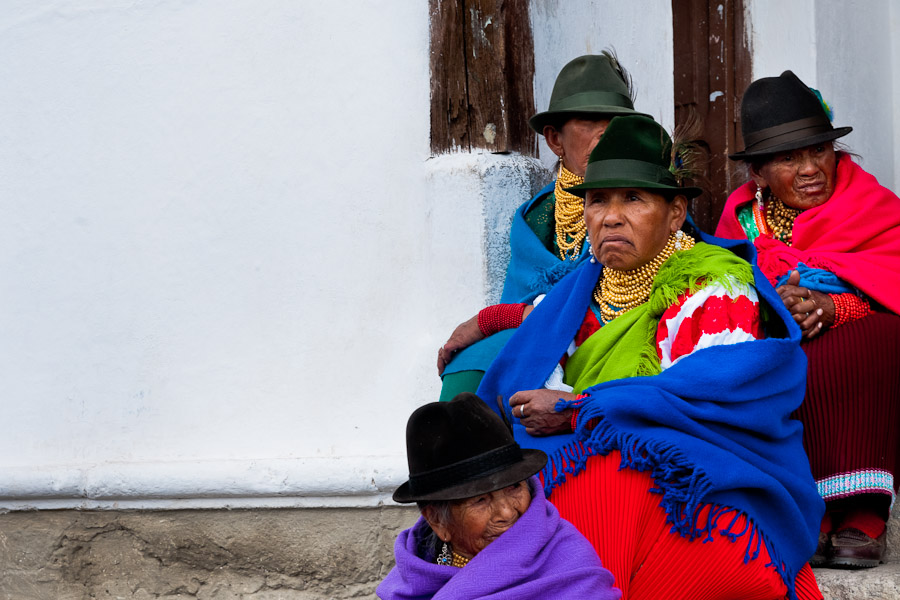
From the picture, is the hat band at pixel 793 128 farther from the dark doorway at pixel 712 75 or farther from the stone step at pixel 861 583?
the stone step at pixel 861 583

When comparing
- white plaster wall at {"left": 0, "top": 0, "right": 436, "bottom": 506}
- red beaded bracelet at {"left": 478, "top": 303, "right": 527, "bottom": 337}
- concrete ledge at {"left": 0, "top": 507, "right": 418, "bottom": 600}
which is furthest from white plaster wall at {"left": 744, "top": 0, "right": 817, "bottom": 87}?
concrete ledge at {"left": 0, "top": 507, "right": 418, "bottom": 600}

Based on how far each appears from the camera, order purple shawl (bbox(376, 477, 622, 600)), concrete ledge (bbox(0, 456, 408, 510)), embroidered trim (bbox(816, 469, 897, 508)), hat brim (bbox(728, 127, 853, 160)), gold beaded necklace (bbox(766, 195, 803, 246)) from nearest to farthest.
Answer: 1. purple shawl (bbox(376, 477, 622, 600))
2. embroidered trim (bbox(816, 469, 897, 508))
3. hat brim (bbox(728, 127, 853, 160))
4. gold beaded necklace (bbox(766, 195, 803, 246))
5. concrete ledge (bbox(0, 456, 408, 510))

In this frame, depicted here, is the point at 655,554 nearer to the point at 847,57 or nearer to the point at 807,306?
the point at 807,306

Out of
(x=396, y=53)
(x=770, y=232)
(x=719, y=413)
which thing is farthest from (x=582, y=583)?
(x=396, y=53)

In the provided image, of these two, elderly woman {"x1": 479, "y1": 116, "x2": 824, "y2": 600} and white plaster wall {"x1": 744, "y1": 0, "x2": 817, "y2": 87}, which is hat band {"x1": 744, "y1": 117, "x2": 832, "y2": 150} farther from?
white plaster wall {"x1": 744, "y1": 0, "x2": 817, "y2": 87}

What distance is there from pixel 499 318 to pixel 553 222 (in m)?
0.53

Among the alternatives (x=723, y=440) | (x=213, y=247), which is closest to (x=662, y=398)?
(x=723, y=440)

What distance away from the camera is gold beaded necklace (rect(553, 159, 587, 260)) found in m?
3.70

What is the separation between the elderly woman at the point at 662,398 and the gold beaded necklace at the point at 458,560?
41cm

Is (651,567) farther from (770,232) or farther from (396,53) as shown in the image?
(396,53)

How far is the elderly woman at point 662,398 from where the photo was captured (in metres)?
2.71

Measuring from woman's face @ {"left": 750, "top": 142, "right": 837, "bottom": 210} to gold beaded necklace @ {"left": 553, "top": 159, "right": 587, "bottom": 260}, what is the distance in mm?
653

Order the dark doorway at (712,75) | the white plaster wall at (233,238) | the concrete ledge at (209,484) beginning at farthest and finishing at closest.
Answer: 1. the dark doorway at (712,75)
2. the white plaster wall at (233,238)
3. the concrete ledge at (209,484)

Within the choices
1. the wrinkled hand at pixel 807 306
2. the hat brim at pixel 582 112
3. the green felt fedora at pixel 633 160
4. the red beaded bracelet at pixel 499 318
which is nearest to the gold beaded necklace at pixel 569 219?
the hat brim at pixel 582 112
